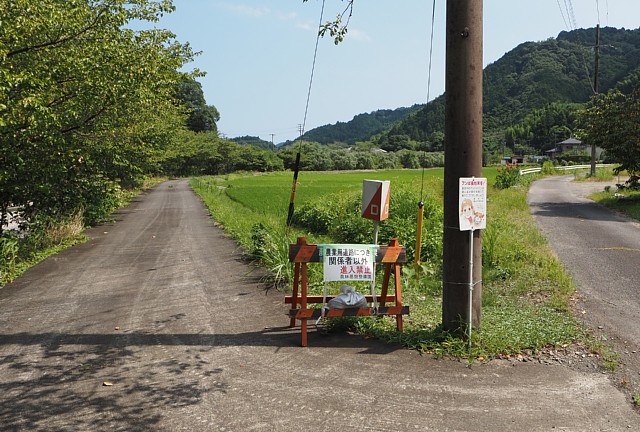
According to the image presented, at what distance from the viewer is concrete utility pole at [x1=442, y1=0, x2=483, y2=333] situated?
206 inches

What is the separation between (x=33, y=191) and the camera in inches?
486

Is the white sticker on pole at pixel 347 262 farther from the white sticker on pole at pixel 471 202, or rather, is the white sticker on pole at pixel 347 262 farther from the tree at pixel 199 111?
the tree at pixel 199 111

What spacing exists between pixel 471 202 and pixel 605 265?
5.91m

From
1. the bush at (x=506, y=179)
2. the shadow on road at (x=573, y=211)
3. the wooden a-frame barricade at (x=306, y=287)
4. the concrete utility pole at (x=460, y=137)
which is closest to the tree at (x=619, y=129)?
the shadow on road at (x=573, y=211)

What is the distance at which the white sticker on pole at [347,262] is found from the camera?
5.54 metres

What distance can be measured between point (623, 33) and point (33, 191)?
130076 millimetres

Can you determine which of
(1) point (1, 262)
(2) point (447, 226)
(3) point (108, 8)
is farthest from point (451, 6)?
(1) point (1, 262)

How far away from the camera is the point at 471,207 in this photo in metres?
5.28

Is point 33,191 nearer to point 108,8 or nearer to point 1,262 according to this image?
point 1,262

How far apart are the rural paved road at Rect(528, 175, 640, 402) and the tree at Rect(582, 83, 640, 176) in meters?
2.11

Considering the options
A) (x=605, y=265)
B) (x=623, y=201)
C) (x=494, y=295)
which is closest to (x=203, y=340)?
(x=494, y=295)

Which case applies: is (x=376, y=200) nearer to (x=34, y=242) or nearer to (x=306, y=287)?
(x=306, y=287)

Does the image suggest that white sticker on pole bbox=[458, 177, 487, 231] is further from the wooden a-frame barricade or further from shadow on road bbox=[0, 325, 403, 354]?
shadow on road bbox=[0, 325, 403, 354]

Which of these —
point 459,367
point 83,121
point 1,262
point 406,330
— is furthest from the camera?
point 83,121
